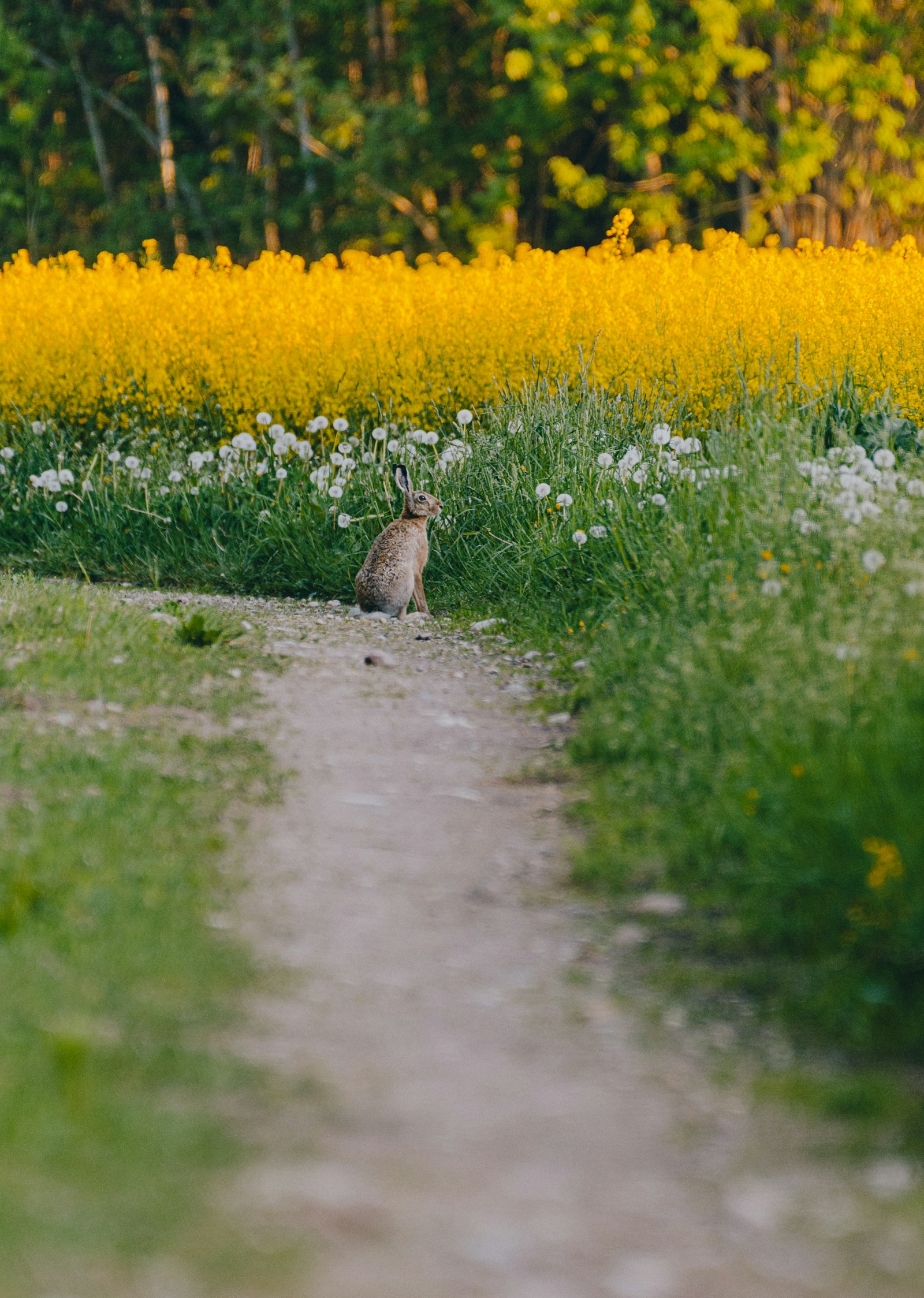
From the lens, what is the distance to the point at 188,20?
29250mm

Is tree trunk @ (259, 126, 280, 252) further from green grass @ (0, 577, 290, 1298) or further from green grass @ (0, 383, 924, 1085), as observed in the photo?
green grass @ (0, 577, 290, 1298)

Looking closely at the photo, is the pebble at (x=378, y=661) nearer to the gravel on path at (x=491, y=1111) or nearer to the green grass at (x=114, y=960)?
Result: the green grass at (x=114, y=960)

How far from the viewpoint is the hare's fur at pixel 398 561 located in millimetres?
8039

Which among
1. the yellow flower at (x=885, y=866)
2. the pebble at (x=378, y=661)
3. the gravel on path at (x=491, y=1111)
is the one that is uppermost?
the yellow flower at (x=885, y=866)

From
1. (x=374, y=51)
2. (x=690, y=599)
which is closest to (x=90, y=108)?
(x=374, y=51)

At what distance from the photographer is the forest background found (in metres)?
22.0

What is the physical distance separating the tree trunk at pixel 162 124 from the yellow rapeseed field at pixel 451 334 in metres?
16.3

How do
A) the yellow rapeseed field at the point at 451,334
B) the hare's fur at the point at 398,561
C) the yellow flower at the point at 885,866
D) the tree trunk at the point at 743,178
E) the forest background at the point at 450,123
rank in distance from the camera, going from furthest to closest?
the tree trunk at the point at 743,178, the forest background at the point at 450,123, the yellow rapeseed field at the point at 451,334, the hare's fur at the point at 398,561, the yellow flower at the point at 885,866

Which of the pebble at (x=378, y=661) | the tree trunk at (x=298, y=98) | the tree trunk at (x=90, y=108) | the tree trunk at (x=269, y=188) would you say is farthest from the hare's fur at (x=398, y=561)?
the tree trunk at (x=90, y=108)

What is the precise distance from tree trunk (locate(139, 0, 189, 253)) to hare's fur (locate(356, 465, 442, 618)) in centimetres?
2079

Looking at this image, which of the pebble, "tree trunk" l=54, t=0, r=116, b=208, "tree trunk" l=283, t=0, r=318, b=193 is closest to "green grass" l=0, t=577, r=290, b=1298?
the pebble

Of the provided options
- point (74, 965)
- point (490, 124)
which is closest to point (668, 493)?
point (74, 965)

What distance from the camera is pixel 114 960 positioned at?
11.6 feet

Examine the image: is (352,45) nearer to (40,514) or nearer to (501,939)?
(40,514)
